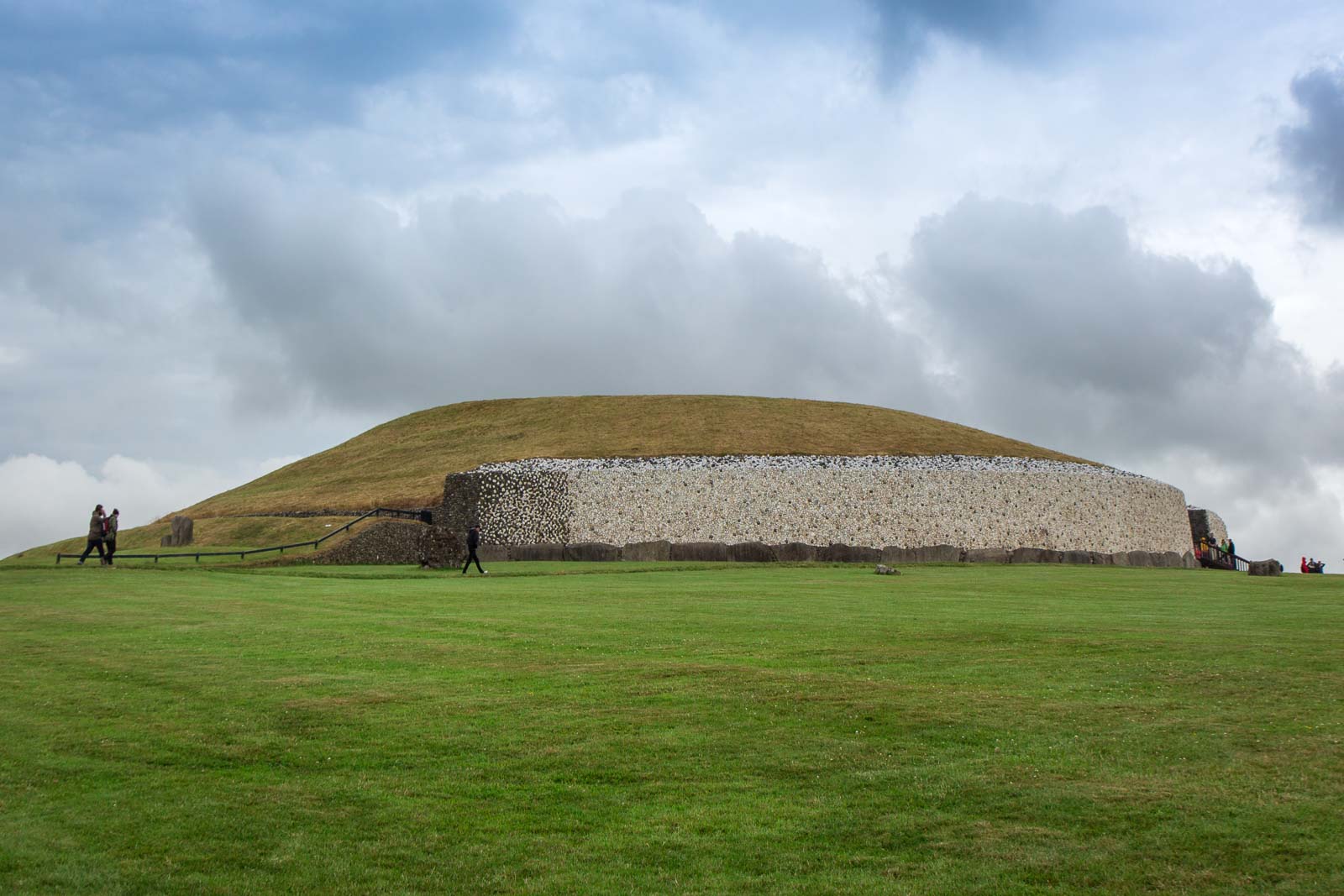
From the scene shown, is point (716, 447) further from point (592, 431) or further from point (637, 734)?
point (637, 734)

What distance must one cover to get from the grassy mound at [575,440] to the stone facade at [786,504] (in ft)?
18.1

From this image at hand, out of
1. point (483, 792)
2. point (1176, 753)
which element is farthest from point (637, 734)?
point (1176, 753)

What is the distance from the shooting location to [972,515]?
50281mm

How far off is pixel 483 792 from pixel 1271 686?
8.28 meters

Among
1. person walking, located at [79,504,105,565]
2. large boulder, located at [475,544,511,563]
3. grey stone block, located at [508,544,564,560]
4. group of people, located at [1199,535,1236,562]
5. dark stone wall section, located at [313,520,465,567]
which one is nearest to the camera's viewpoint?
person walking, located at [79,504,105,565]

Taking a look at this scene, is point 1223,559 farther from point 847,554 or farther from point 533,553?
point 533,553

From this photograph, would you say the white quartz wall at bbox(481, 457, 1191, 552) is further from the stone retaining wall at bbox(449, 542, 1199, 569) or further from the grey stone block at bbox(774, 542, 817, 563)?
the grey stone block at bbox(774, 542, 817, 563)

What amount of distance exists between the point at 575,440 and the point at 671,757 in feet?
178

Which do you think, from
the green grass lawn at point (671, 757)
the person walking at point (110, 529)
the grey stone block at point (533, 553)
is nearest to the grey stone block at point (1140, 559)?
the grey stone block at point (533, 553)

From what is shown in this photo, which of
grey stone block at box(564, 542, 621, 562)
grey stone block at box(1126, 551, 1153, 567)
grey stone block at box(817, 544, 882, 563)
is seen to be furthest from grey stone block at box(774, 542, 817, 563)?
grey stone block at box(1126, 551, 1153, 567)

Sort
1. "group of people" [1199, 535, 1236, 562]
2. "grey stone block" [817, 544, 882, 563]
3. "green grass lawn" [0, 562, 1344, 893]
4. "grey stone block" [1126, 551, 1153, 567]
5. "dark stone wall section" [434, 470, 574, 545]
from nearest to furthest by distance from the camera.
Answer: "green grass lawn" [0, 562, 1344, 893] → "grey stone block" [817, 544, 882, 563] → "grey stone block" [1126, 551, 1153, 567] → "dark stone wall section" [434, 470, 574, 545] → "group of people" [1199, 535, 1236, 562]

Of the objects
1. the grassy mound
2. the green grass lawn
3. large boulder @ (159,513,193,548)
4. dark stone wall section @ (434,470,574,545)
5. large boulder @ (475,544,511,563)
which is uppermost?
the grassy mound

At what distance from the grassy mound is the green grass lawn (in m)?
42.6

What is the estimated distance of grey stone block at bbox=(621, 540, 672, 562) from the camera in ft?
131
